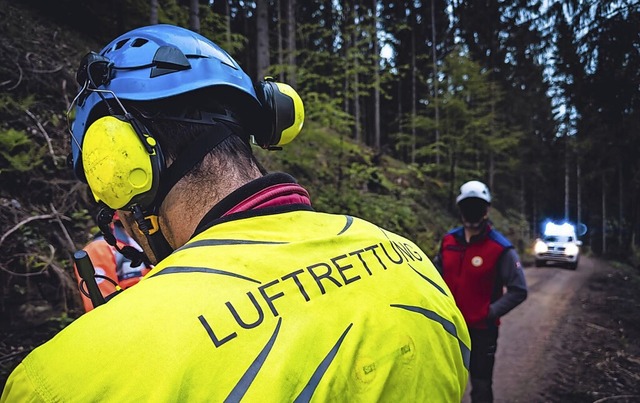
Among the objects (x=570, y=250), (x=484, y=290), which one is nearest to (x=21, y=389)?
(x=484, y=290)

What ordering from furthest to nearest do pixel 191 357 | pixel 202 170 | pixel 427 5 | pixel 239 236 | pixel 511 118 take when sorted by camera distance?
pixel 511 118 → pixel 427 5 → pixel 202 170 → pixel 239 236 → pixel 191 357

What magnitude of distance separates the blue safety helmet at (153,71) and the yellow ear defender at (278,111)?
0.13m

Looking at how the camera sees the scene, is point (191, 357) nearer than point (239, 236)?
Yes

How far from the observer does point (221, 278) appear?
0.89 metres

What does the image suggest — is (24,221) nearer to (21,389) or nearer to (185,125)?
(185,125)

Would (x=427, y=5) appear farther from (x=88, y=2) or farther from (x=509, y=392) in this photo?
(x=509, y=392)

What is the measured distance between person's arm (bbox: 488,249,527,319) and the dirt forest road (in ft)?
5.21

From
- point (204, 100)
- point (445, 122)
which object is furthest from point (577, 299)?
point (204, 100)

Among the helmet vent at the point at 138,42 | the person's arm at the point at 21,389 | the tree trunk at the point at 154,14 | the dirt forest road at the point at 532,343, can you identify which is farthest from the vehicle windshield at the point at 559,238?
the person's arm at the point at 21,389

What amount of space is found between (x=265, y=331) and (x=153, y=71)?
0.91 meters

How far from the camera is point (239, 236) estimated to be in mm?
1005

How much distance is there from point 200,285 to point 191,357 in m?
0.15

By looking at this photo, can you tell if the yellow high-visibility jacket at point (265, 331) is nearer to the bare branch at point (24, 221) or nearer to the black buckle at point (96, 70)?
the black buckle at point (96, 70)

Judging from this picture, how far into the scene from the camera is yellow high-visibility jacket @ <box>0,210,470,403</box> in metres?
0.77
